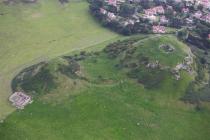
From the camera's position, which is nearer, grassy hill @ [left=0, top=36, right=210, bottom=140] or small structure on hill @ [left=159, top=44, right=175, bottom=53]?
grassy hill @ [left=0, top=36, right=210, bottom=140]

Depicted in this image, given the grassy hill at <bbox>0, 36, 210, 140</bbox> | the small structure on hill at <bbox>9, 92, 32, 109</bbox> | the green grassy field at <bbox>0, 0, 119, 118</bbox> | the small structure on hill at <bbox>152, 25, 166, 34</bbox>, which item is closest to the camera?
the grassy hill at <bbox>0, 36, 210, 140</bbox>

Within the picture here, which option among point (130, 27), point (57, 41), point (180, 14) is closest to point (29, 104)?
point (57, 41)

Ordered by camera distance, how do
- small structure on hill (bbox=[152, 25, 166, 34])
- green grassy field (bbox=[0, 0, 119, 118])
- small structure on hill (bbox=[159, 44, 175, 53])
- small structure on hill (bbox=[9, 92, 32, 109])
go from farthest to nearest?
small structure on hill (bbox=[152, 25, 166, 34]) < green grassy field (bbox=[0, 0, 119, 118]) < small structure on hill (bbox=[159, 44, 175, 53]) < small structure on hill (bbox=[9, 92, 32, 109])

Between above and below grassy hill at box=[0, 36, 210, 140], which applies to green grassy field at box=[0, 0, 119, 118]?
below

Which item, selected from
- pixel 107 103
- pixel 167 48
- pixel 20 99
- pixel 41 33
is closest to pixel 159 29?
pixel 167 48

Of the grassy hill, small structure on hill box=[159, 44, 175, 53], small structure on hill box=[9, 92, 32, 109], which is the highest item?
small structure on hill box=[159, 44, 175, 53]


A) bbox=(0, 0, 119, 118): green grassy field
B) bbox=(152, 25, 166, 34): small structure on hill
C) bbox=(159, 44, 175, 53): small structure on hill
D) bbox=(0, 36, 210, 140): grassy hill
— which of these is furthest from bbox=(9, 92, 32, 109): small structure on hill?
bbox=(152, 25, 166, 34): small structure on hill

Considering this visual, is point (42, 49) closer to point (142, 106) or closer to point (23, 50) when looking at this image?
point (23, 50)

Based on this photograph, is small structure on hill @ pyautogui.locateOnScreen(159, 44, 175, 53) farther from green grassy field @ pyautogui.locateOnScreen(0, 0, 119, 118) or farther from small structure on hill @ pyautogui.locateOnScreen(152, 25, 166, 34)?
small structure on hill @ pyautogui.locateOnScreen(152, 25, 166, 34)
